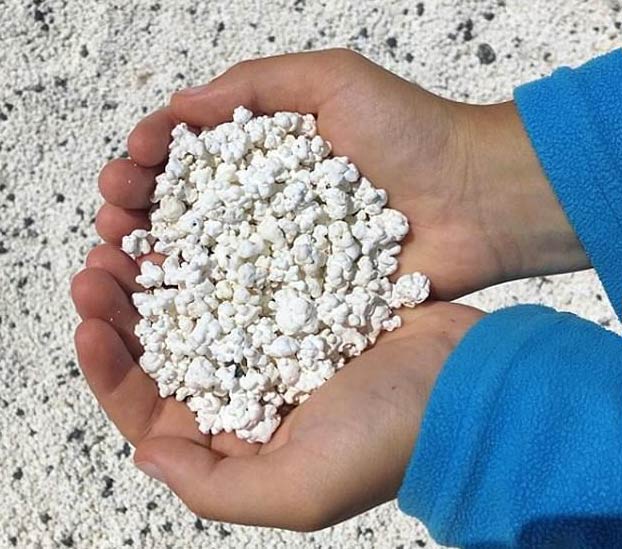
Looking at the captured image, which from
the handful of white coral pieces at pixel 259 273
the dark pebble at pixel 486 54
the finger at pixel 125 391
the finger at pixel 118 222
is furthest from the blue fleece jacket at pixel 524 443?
the dark pebble at pixel 486 54

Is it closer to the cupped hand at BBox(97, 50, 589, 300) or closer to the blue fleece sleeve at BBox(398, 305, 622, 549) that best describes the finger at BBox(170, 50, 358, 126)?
the cupped hand at BBox(97, 50, 589, 300)

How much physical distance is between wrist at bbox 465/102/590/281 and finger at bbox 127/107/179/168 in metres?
0.29

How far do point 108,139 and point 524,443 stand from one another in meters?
0.61

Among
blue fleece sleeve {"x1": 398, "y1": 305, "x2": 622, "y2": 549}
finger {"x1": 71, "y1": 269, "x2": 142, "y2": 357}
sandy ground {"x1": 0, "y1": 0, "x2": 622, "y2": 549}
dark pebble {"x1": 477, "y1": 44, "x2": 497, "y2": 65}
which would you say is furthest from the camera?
dark pebble {"x1": 477, "y1": 44, "x2": 497, "y2": 65}

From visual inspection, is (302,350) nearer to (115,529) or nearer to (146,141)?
(146,141)

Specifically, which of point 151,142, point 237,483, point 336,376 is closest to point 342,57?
point 151,142

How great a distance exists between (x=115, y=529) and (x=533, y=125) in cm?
60

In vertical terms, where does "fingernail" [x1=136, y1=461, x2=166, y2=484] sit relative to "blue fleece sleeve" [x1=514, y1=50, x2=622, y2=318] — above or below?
below

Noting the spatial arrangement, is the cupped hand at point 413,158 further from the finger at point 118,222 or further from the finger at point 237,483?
the finger at point 237,483

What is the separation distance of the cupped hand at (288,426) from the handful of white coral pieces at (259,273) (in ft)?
0.06

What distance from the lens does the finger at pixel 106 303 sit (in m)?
0.86

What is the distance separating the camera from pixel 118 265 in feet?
2.92

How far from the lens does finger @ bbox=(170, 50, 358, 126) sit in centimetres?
89

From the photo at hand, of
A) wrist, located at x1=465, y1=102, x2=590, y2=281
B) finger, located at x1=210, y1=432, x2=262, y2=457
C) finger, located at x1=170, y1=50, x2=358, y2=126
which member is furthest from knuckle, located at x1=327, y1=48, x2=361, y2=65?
finger, located at x1=210, y1=432, x2=262, y2=457
